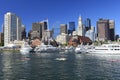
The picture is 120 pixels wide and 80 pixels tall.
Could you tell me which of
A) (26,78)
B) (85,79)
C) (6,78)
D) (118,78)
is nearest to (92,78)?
(85,79)

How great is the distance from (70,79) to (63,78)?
235 centimetres

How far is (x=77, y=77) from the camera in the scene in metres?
83.2

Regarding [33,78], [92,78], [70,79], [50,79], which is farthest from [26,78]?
[92,78]

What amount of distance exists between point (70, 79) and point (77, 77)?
14.7ft

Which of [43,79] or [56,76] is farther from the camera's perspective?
[56,76]

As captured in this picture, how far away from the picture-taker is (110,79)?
7894 centimetres

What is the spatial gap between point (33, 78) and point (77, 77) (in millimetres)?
13146

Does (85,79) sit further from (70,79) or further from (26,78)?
(26,78)

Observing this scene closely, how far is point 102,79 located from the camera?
258ft

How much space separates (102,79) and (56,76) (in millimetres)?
14288

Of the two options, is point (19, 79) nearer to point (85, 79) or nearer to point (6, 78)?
point (6, 78)

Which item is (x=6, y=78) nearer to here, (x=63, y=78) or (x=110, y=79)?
(x=63, y=78)

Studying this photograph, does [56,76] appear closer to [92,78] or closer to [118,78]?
[92,78]

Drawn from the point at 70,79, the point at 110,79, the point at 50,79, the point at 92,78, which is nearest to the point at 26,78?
the point at 50,79
